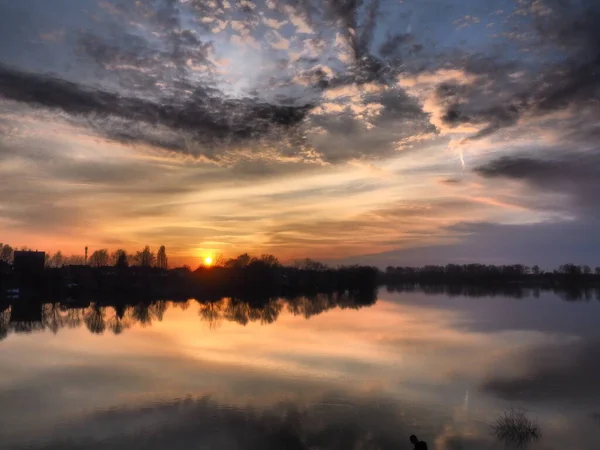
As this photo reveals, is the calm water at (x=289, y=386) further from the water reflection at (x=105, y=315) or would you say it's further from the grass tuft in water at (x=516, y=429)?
the water reflection at (x=105, y=315)

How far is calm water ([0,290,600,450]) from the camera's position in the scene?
16.7 meters

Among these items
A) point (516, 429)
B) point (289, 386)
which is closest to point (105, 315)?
point (289, 386)

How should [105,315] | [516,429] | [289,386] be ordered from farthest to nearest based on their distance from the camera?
[105,315] < [289,386] < [516,429]

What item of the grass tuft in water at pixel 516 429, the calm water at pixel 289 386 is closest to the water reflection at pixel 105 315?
the calm water at pixel 289 386

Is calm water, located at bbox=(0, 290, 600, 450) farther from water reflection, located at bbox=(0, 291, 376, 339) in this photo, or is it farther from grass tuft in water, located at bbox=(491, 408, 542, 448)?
water reflection, located at bbox=(0, 291, 376, 339)

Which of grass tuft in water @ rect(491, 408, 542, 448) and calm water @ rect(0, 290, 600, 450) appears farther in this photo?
calm water @ rect(0, 290, 600, 450)

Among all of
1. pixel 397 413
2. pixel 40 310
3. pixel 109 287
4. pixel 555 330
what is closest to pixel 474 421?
pixel 397 413

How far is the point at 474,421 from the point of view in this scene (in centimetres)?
1833

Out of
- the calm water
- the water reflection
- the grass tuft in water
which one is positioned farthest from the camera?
the water reflection

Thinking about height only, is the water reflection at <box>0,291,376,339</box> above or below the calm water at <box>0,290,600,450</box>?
above

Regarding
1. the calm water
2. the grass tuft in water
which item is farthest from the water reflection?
the grass tuft in water

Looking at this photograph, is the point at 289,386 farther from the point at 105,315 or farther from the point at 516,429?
the point at 105,315

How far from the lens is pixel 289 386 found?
23.5m

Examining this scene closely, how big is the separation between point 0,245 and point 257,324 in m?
161
